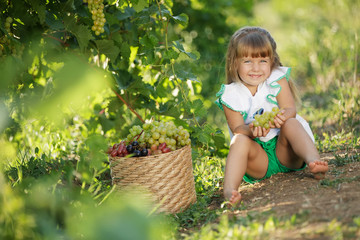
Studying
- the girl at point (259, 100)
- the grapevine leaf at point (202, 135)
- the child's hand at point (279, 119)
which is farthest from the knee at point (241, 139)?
the grapevine leaf at point (202, 135)

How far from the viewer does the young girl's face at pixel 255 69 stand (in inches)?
101

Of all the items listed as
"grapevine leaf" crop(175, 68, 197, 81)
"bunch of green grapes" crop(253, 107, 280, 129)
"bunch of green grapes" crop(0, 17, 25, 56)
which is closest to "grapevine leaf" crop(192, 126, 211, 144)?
"grapevine leaf" crop(175, 68, 197, 81)

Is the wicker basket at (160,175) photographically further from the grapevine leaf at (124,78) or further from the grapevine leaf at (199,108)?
the grapevine leaf at (124,78)

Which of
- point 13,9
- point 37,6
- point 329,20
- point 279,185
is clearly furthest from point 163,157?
point 329,20

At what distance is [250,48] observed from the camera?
2553 mm

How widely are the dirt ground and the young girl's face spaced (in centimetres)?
62

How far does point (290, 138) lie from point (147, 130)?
0.82 metres

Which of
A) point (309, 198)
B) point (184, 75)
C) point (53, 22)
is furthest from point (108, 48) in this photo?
point (309, 198)

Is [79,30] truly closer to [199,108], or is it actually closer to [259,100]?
[199,108]

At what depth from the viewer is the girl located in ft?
7.93

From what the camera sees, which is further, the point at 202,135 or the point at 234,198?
the point at 202,135

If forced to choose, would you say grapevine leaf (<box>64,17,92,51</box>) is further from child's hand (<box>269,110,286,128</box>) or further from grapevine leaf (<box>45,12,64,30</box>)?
child's hand (<box>269,110,286,128</box>)

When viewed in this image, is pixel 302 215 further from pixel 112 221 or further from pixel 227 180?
pixel 112 221

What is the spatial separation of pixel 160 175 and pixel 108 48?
1.03m
